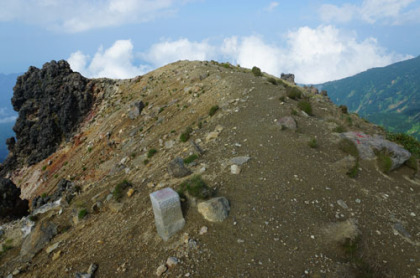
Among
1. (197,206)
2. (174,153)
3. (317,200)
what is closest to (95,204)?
(174,153)

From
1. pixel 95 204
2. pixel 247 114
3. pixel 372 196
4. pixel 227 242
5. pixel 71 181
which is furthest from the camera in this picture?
pixel 71 181

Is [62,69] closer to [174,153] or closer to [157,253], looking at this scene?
[174,153]

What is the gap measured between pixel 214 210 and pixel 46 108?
43.0 m

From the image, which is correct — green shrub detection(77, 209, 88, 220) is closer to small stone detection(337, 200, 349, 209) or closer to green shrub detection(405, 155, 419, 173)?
small stone detection(337, 200, 349, 209)

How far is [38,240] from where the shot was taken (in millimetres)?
11734

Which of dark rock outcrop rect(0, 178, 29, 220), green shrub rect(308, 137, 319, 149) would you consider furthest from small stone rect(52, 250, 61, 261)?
green shrub rect(308, 137, 319, 149)

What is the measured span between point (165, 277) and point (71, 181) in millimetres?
19632

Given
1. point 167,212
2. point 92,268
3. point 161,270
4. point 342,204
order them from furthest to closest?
point 342,204
point 92,268
point 167,212
point 161,270

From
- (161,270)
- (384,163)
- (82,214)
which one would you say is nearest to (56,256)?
(82,214)

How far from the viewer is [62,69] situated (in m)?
41.6

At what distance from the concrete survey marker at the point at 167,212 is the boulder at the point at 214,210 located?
84 centimetres

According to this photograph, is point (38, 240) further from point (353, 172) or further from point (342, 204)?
point (353, 172)

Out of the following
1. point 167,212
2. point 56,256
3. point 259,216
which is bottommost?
point 56,256

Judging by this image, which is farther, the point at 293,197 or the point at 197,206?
the point at 293,197
